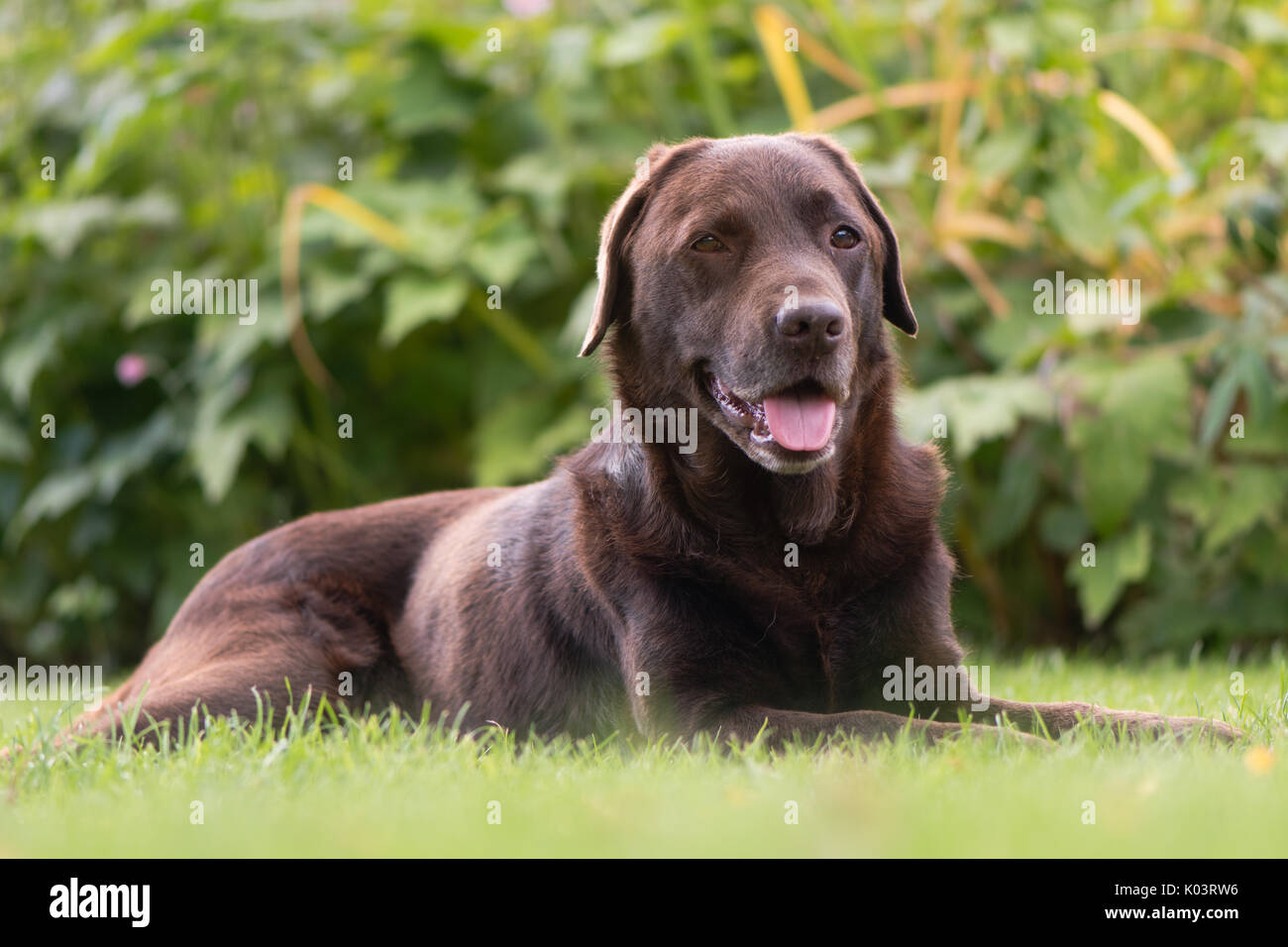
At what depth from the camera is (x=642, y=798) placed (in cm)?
258

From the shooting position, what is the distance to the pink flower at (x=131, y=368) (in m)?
6.91

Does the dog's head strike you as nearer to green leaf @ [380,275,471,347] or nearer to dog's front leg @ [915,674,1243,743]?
dog's front leg @ [915,674,1243,743]

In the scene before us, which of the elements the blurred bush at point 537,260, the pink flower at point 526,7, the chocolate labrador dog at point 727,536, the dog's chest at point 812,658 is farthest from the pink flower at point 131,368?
the dog's chest at point 812,658

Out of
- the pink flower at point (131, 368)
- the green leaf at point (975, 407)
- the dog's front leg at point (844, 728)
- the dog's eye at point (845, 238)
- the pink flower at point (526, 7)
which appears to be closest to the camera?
the dog's front leg at point (844, 728)

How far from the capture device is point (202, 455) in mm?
6453

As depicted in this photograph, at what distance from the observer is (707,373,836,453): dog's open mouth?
10.5ft

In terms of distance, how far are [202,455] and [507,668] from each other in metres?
3.24

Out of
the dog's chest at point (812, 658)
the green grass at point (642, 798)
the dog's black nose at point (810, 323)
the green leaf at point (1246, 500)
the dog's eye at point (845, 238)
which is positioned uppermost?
the dog's eye at point (845, 238)

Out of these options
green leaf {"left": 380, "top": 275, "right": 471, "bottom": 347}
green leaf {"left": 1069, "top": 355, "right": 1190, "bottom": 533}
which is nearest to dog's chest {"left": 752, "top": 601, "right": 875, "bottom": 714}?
green leaf {"left": 1069, "top": 355, "right": 1190, "bottom": 533}

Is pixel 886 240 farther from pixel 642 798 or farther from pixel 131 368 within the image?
pixel 131 368

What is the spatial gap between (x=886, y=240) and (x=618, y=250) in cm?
71

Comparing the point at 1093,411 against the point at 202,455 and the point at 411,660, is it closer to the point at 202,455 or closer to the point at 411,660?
the point at 411,660

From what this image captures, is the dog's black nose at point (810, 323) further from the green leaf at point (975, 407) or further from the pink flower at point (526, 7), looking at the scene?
the pink flower at point (526, 7)

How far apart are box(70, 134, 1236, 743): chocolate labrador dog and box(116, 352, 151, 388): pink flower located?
11.1 ft
